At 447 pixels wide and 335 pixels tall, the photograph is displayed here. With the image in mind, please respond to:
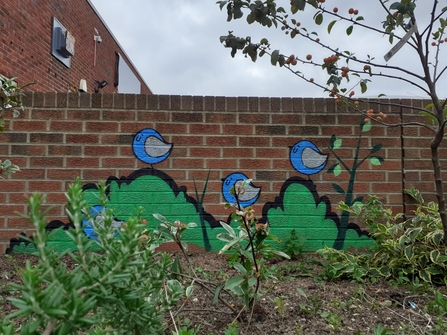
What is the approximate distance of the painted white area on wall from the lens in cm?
1674

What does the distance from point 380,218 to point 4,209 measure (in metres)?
3.46

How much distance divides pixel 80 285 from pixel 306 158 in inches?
125

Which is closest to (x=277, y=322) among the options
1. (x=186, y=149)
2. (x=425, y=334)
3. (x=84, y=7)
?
(x=425, y=334)

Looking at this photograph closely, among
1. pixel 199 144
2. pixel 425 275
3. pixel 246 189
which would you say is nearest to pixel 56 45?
pixel 199 144

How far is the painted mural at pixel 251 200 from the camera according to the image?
150 inches

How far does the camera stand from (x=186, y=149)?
153 inches

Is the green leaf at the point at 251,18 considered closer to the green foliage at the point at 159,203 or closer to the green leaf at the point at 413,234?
the green foliage at the point at 159,203

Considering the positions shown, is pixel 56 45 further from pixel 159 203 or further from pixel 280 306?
pixel 280 306

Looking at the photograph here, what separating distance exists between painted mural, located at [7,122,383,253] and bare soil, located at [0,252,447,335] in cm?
62

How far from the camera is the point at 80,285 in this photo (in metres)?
1.03

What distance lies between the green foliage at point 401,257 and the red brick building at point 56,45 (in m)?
7.26

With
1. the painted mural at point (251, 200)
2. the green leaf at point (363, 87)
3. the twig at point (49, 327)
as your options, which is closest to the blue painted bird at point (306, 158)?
the painted mural at point (251, 200)

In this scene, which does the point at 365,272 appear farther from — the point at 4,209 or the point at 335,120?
the point at 4,209

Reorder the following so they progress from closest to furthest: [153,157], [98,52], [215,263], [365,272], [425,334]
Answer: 1. [425,334]
2. [365,272]
3. [215,263]
4. [153,157]
5. [98,52]
